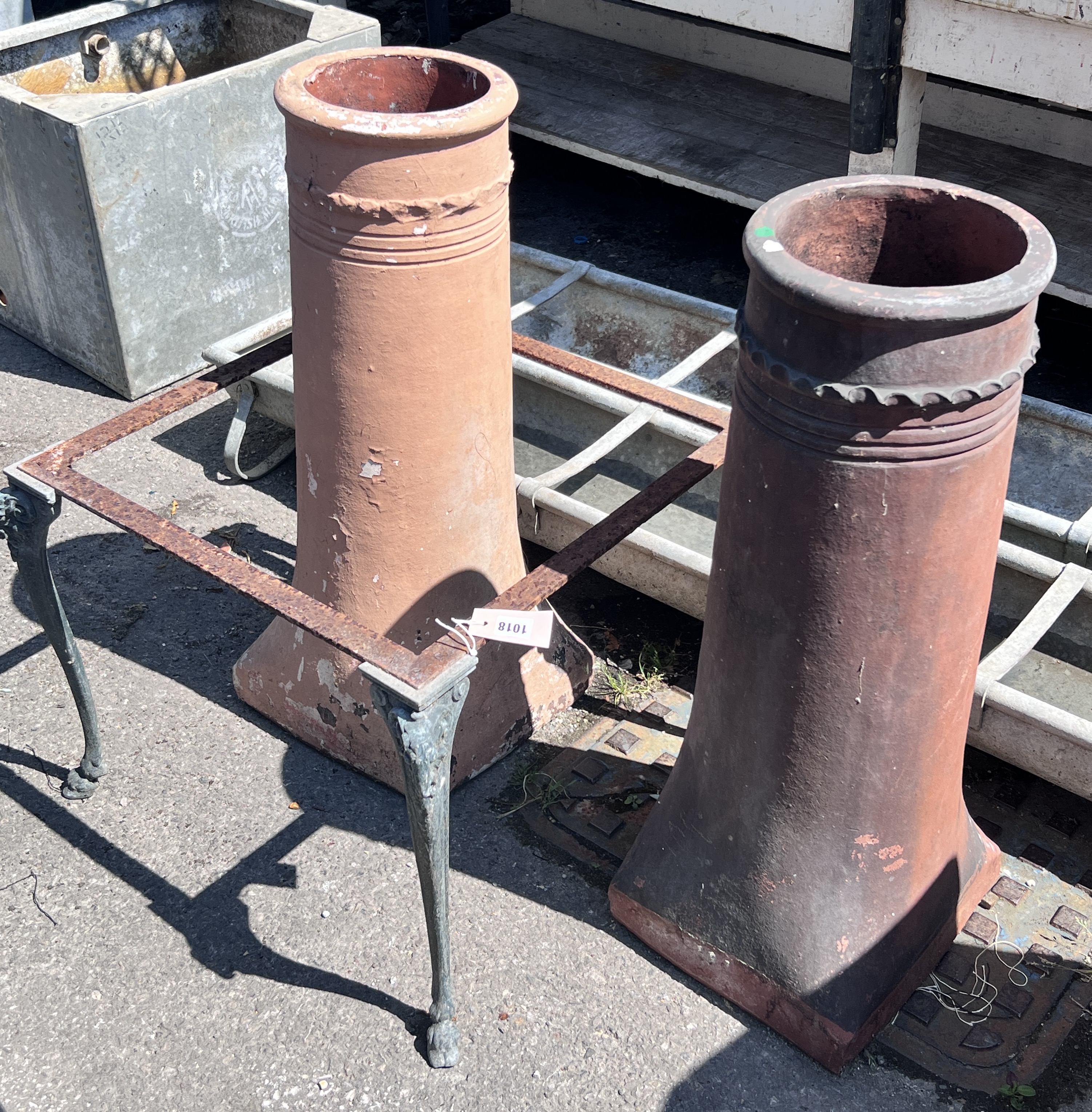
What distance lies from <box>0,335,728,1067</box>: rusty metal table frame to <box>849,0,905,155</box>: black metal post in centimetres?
252

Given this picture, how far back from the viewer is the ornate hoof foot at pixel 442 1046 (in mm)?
3088

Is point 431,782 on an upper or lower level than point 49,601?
upper

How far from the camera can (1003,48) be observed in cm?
501

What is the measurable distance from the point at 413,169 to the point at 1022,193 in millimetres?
4554

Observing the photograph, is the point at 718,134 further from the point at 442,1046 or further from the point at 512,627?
the point at 442,1046

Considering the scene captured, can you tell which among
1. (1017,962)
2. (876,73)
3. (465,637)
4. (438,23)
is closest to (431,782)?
(465,637)

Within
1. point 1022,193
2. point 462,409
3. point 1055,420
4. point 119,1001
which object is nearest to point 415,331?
point 462,409

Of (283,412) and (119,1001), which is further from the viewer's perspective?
(283,412)

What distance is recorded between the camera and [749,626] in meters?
2.69

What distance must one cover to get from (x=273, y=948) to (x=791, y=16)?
4590 millimetres

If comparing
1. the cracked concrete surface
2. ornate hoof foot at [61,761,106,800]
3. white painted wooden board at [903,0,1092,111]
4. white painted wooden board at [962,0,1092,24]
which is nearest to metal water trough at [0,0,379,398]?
the cracked concrete surface

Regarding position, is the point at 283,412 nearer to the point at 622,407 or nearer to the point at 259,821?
the point at 622,407

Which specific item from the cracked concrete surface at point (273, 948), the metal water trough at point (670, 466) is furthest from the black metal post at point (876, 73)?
the cracked concrete surface at point (273, 948)

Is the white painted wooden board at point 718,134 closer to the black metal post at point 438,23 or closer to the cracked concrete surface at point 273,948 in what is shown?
the black metal post at point 438,23
